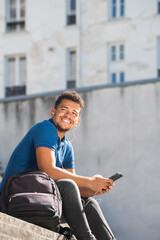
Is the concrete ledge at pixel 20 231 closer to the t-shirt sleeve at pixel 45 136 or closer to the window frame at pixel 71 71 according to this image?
the t-shirt sleeve at pixel 45 136

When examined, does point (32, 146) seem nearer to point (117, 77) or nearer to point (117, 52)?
point (117, 77)

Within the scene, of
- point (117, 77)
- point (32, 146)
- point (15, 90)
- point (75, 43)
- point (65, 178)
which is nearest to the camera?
point (65, 178)

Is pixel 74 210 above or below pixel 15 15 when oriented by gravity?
below

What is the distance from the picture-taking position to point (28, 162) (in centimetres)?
479

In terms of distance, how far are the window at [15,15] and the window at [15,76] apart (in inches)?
47.9

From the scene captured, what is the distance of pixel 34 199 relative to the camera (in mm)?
4348

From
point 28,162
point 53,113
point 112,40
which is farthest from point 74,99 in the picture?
point 112,40

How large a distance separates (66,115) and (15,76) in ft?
62.9

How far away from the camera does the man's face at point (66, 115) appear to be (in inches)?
196

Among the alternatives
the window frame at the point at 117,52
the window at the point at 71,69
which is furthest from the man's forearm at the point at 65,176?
the window at the point at 71,69

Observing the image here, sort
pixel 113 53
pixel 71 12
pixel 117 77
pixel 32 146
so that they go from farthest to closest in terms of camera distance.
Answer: pixel 71 12
pixel 113 53
pixel 117 77
pixel 32 146

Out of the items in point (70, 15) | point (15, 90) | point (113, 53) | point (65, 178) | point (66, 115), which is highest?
point (70, 15)

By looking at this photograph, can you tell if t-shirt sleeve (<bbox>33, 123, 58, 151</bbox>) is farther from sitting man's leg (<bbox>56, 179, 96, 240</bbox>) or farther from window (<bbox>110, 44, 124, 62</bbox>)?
window (<bbox>110, 44, 124, 62</bbox>)

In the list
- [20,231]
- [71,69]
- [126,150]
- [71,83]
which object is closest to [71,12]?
[71,69]
